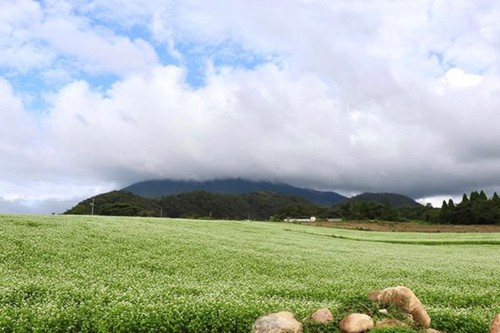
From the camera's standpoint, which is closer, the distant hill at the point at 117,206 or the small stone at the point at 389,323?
the small stone at the point at 389,323

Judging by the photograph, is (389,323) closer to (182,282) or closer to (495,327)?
(495,327)

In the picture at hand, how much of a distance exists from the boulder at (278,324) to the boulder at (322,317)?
0.78 metres

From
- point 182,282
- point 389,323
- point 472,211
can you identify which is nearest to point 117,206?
point 472,211

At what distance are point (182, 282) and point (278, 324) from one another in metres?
10.9

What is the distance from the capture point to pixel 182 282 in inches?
880

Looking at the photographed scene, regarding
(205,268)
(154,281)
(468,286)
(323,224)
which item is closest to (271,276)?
(205,268)

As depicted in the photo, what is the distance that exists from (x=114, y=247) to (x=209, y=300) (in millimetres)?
17151

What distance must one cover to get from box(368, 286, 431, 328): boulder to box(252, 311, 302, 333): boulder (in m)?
3.23

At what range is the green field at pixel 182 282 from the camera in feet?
46.9

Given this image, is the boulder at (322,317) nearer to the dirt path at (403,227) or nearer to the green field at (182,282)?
the green field at (182,282)

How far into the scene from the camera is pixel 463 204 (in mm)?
146750

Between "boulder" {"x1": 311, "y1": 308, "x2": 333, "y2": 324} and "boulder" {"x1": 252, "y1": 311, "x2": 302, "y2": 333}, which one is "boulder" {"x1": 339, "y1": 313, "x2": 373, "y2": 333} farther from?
"boulder" {"x1": 252, "y1": 311, "x2": 302, "y2": 333}

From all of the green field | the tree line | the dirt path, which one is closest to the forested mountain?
the tree line

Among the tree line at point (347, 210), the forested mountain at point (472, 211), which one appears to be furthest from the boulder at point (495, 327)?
the forested mountain at point (472, 211)
